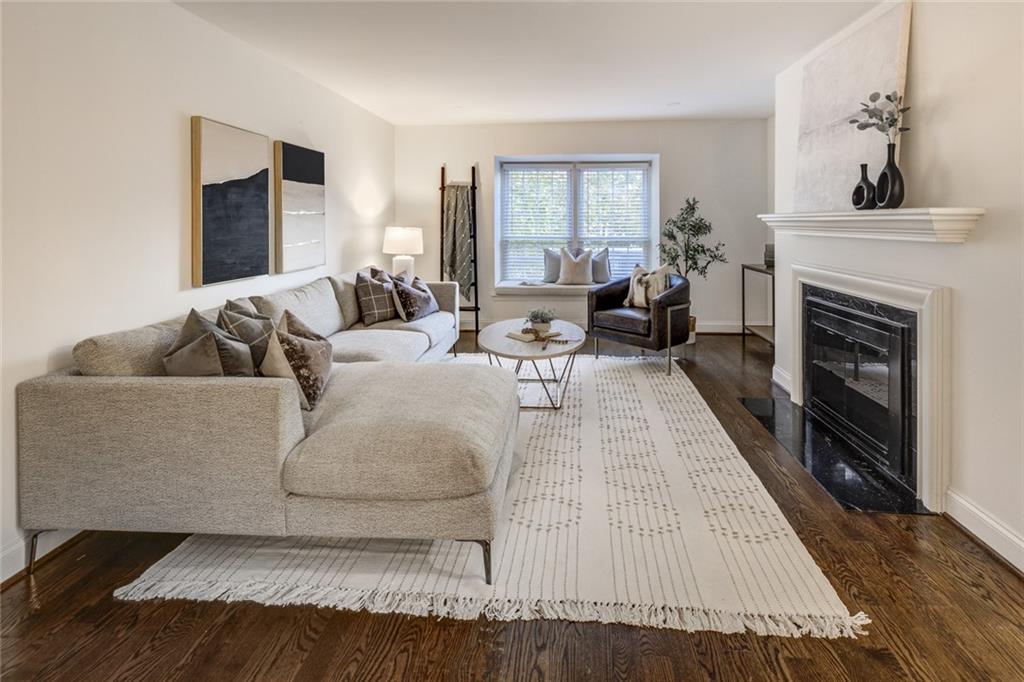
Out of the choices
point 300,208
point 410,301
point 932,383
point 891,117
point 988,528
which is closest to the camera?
point 988,528

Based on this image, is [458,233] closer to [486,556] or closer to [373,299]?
[373,299]

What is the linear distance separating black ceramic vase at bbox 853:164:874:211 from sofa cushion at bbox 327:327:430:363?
9.04 ft

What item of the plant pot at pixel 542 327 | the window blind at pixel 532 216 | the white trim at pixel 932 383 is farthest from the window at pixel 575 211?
the white trim at pixel 932 383

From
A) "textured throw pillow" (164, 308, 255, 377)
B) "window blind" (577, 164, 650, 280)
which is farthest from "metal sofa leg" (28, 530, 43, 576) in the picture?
"window blind" (577, 164, 650, 280)

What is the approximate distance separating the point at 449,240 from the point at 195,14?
4314 millimetres

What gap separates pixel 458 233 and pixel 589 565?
5.80 metres

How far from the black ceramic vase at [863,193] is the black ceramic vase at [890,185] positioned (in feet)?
0.32

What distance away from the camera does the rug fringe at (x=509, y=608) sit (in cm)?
198

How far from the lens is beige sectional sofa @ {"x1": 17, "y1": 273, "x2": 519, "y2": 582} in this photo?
87.4 inches

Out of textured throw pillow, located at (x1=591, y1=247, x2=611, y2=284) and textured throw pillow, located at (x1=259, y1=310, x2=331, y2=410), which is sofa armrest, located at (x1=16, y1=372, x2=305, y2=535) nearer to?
textured throw pillow, located at (x1=259, y1=310, x2=331, y2=410)

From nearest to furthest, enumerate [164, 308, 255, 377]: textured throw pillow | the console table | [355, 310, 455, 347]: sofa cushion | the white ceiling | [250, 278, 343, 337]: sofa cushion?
[164, 308, 255, 377]: textured throw pillow < the white ceiling < [250, 278, 343, 337]: sofa cushion < [355, 310, 455, 347]: sofa cushion < the console table

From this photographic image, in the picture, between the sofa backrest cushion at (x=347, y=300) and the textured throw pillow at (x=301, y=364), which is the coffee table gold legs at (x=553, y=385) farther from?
the textured throw pillow at (x=301, y=364)

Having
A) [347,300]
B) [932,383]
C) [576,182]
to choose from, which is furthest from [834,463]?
[576,182]

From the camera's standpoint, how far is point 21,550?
7.77 ft
